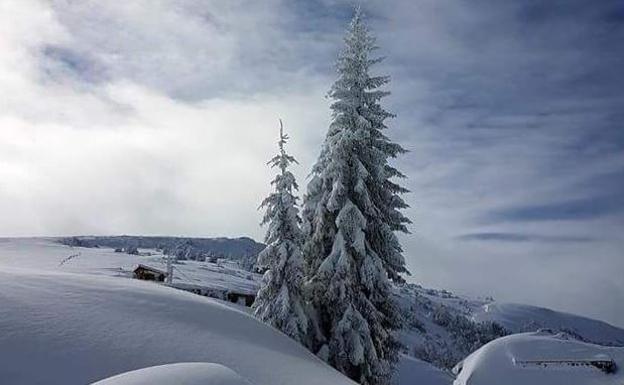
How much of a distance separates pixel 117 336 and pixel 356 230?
41.0 feet

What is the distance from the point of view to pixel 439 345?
551 ft

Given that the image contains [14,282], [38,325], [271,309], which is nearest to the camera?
[38,325]

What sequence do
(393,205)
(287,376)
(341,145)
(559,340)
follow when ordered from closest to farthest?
1. (287,376)
2. (341,145)
3. (393,205)
4. (559,340)

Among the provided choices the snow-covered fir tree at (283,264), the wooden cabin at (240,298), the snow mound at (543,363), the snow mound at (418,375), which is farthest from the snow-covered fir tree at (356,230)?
the snow mound at (418,375)

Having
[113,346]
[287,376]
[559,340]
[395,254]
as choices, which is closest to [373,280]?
[395,254]

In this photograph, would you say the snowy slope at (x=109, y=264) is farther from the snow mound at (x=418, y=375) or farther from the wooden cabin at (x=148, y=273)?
the wooden cabin at (x=148, y=273)

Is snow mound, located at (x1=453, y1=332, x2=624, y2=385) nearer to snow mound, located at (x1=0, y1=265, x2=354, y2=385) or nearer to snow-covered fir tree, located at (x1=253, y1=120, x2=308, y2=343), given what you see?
snow-covered fir tree, located at (x1=253, y1=120, x2=308, y2=343)

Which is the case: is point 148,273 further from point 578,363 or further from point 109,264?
point 109,264

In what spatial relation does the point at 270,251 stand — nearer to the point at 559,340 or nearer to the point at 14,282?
the point at 14,282

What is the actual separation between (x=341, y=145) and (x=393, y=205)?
422 cm

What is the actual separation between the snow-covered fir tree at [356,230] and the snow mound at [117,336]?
4.76 m

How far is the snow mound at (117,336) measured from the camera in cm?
1181

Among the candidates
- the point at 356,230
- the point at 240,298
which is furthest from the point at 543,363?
the point at 240,298

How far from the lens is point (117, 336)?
1356cm
